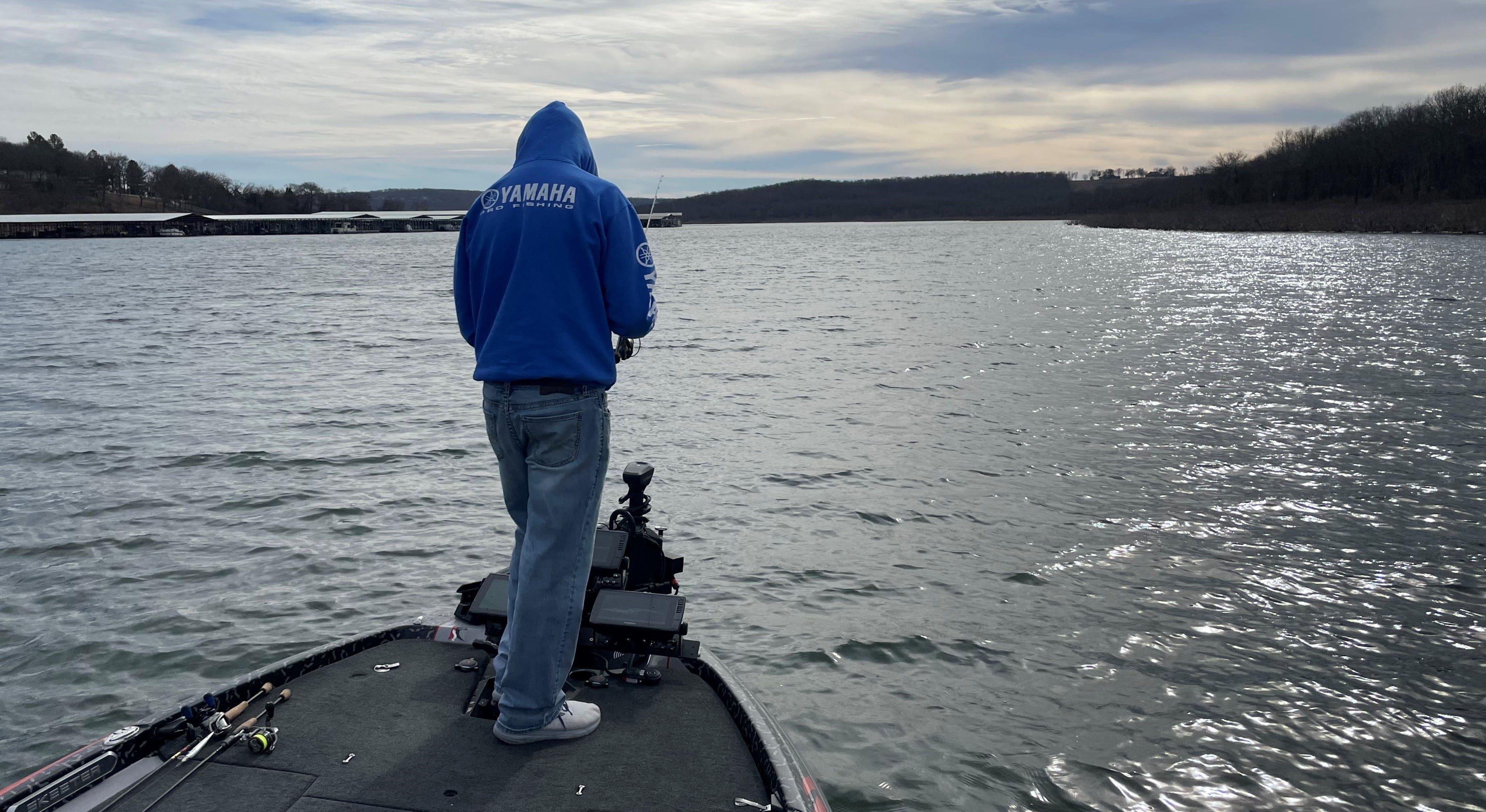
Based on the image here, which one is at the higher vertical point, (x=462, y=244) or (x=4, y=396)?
(x=462, y=244)

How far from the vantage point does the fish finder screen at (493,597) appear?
542 cm

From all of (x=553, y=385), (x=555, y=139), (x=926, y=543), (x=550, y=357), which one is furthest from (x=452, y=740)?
(x=926, y=543)

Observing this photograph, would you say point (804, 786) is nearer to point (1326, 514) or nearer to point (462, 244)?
point (462, 244)

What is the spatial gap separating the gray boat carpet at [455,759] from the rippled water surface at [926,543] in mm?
1820

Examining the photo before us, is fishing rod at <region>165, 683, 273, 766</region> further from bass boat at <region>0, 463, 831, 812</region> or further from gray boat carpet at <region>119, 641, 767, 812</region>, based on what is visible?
gray boat carpet at <region>119, 641, 767, 812</region>

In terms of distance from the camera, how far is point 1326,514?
11.4 m

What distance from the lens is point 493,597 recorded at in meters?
5.52

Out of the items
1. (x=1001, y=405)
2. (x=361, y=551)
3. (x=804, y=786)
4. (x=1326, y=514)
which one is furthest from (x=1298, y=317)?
(x=804, y=786)

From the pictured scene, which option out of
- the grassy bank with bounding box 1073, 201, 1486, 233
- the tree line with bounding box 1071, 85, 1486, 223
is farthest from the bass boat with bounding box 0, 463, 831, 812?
the tree line with bounding box 1071, 85, 1486, 223

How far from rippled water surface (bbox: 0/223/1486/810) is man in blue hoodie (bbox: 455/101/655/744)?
8.42ft

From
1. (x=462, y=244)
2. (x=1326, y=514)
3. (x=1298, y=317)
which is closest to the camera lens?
(x=462, y=244)

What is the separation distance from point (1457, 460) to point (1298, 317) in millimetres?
23120

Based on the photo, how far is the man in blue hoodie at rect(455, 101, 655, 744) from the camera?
14.3 feet

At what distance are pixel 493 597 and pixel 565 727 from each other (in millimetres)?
1088
